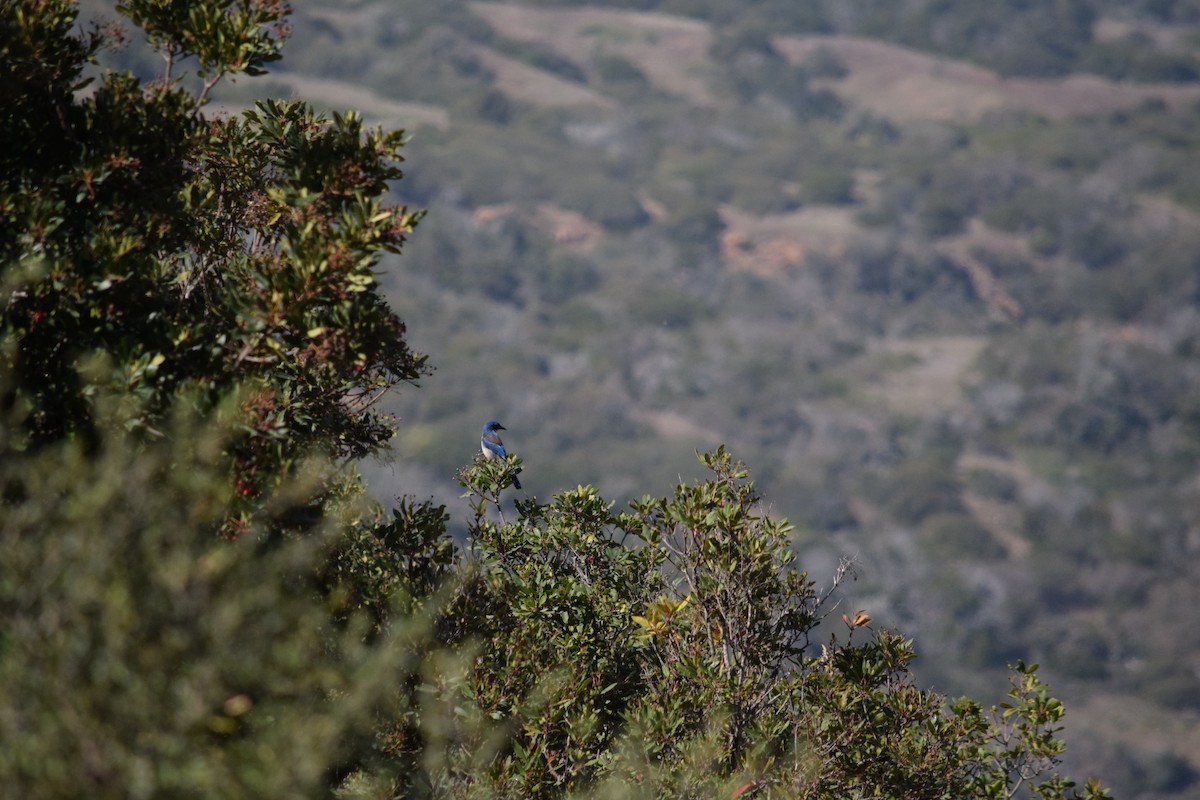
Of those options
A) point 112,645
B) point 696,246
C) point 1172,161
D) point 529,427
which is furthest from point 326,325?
point 1172,161

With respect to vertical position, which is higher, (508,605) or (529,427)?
(508,605)

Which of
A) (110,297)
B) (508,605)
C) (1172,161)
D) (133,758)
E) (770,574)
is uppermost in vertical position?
(110,297)

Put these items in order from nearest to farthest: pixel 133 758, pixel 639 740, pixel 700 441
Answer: pixel 133 758, pixel 639 740, pixel 700 441

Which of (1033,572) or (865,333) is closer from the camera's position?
(1033,572)

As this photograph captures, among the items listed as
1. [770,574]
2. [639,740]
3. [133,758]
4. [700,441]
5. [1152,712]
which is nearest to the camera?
[133,758]

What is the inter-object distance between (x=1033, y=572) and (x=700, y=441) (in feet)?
134

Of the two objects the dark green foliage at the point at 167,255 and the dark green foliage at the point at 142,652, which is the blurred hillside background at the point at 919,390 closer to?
the dark green foliage at the point at 167,255

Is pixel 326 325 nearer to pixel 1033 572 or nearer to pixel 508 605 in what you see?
pixel 508 605

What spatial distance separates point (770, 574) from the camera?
10906mm

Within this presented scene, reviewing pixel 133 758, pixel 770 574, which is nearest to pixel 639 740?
pixel 770 574

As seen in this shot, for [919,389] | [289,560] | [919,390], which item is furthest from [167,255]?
[919,389]

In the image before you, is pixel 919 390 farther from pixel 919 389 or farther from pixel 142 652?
pixel 142 652

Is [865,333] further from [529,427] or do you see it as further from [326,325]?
[326,325]

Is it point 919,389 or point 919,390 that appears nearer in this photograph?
point 919,390
